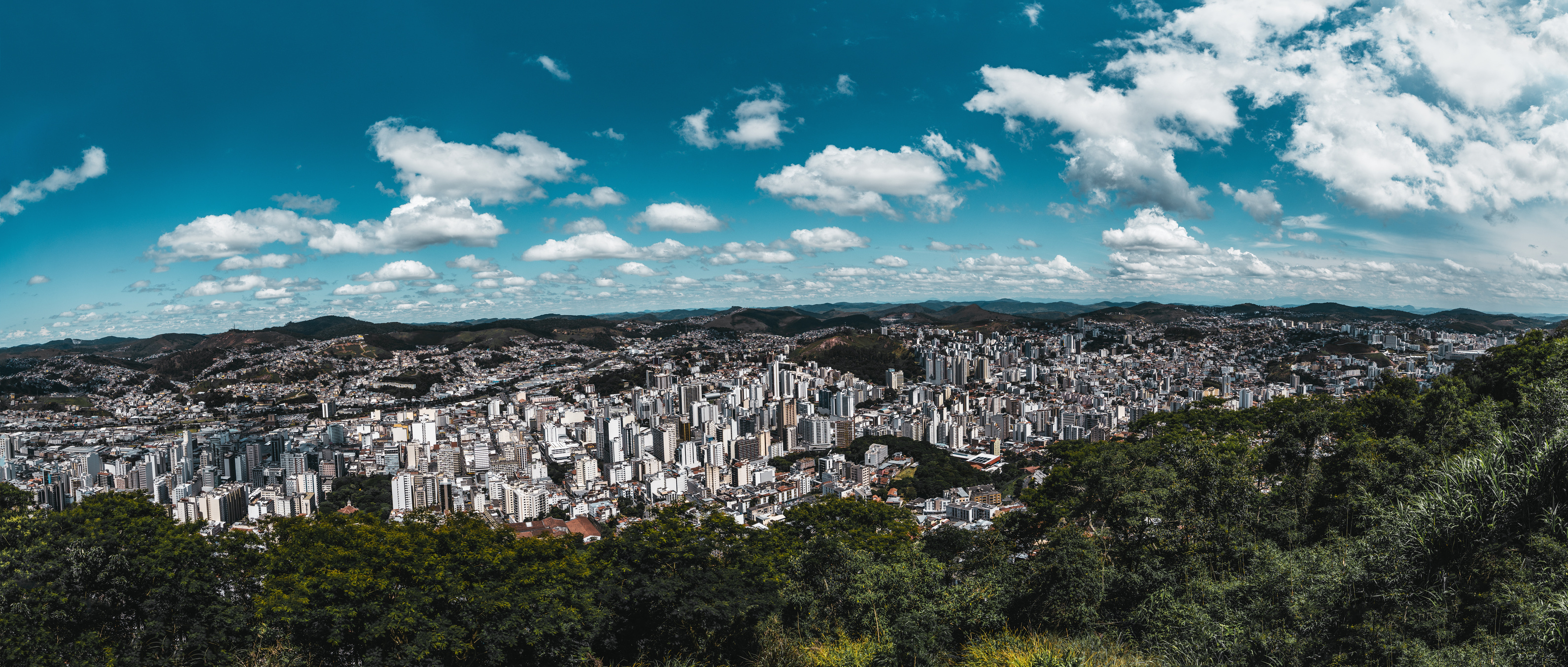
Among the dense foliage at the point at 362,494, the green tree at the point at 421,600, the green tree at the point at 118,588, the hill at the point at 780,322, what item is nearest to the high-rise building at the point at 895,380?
the hill at the point at 780,322

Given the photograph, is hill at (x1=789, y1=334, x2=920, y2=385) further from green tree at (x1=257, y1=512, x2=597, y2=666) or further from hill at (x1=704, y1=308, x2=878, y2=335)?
green tree at (x1=257, y1=512, x2=597, y2=666)

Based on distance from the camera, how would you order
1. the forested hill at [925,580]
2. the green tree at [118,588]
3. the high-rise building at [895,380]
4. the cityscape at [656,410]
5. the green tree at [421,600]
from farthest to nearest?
the high-rise building at [895,380] → the cityscape at [656,410] → the green tree at [421,600] → the green tree at [118,588] → the forested hill at [925,580]

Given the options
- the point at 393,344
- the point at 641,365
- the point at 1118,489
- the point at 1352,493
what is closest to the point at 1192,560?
the point at 1118,489

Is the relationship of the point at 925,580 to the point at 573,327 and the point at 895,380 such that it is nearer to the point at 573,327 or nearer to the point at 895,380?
the point at 895,380


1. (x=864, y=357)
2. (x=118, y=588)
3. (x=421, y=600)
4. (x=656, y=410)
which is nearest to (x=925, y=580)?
(x=421, y=600)

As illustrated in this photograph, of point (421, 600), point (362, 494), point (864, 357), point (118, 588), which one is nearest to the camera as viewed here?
point (421, 600)

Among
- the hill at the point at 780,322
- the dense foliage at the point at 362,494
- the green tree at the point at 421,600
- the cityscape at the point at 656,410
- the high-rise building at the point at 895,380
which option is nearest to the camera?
the green tree at the point at 421,600

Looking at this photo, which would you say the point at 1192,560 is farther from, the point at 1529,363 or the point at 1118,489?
the point at 1529,363

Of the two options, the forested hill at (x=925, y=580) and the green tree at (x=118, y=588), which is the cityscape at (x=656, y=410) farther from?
the forested hill at (x=925, y=580)

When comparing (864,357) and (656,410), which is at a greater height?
(864,357)

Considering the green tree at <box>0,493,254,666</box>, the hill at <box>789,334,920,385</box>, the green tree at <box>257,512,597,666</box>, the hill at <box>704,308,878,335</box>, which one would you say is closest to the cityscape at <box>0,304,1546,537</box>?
the hill at <box>789,334,920,385</box>
